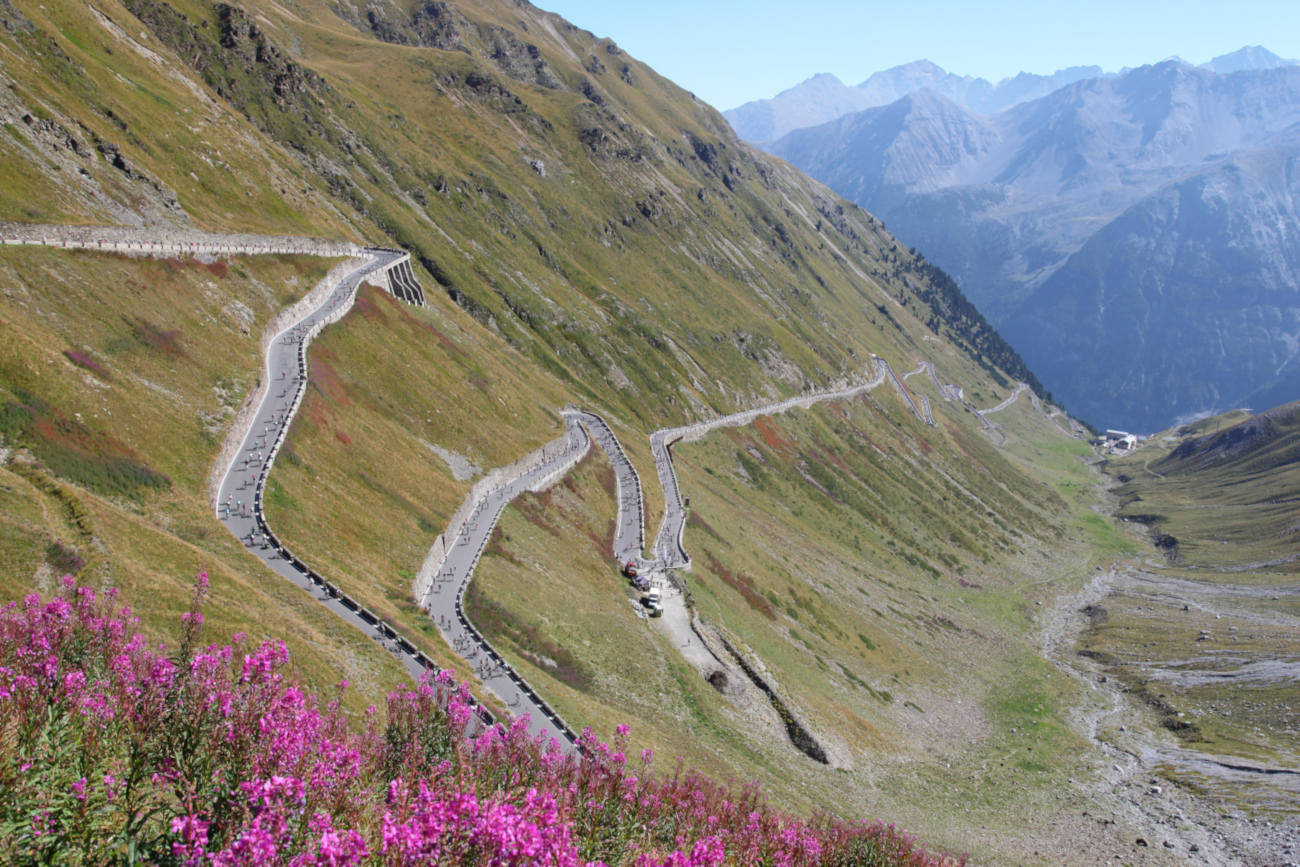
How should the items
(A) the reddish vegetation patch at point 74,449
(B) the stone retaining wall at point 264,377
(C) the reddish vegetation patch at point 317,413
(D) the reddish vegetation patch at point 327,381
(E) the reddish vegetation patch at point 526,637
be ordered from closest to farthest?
(A) the reddish vegetation patch at point 74,449 < (B) the stone retaining wall at point 264,377 < (E) the reddish vegetation patch at point 526,637 < (C) the reddish vegetation patch at point 317,413 < (D) the reddish vegetation patch at point 327,381

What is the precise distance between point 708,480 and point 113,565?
90.3 metres

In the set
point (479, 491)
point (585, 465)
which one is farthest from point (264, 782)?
point (585, 465)

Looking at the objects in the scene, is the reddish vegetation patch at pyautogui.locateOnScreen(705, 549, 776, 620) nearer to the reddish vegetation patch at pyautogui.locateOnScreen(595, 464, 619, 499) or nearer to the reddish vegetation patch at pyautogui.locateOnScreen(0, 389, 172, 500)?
the reddish vegetation patch at pyautogui.locateOnScreen(595, 464, 619, 499)

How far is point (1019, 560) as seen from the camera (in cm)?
15425

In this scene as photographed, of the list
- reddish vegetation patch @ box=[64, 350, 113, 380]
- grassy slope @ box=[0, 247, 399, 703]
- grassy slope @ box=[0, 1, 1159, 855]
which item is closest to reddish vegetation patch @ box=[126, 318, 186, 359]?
grassy slope @ box=[0, 247, 399, 703]

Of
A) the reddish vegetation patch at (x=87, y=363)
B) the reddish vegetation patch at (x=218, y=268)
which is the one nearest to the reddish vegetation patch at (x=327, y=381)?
the reddish vegetation patch at (x=218, y=268)

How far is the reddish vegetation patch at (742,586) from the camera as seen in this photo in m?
75.2

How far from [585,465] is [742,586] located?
21.6 m

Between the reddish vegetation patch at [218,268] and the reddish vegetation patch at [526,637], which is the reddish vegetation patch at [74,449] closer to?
the reddish vegetation patch at [526,637]

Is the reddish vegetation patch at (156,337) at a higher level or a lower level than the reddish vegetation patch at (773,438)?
lower

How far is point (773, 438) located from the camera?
479ft

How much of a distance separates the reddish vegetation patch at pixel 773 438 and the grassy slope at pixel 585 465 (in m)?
1.06

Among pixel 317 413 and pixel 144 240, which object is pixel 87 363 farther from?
pixel 144 240

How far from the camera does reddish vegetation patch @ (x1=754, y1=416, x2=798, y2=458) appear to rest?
14388 cm
